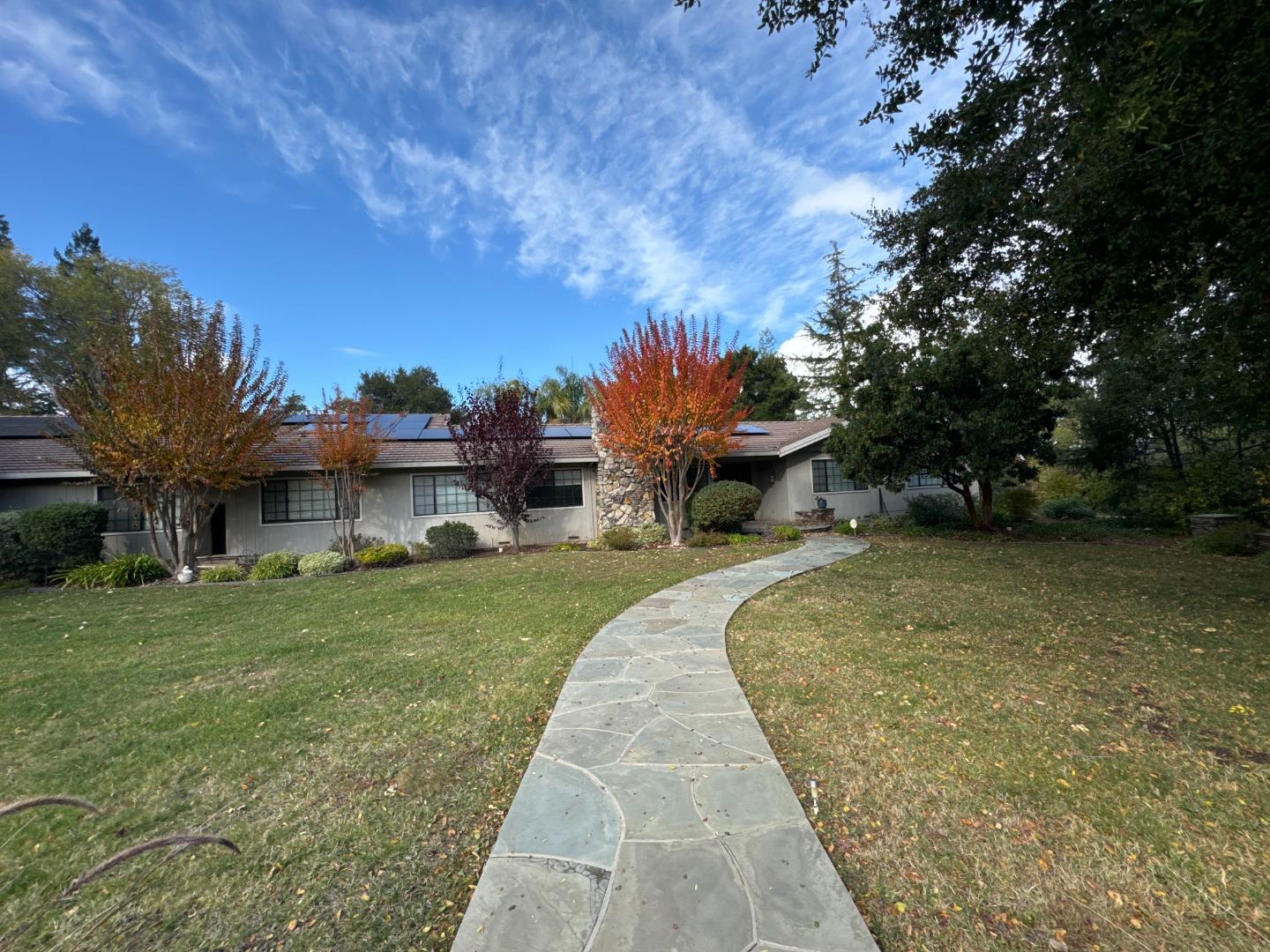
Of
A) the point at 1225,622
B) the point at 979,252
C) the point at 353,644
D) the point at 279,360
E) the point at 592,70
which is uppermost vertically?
the point at 592,70

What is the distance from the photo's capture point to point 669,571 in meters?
8.62

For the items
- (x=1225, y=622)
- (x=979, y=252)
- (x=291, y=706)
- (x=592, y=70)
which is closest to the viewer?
(x=291, y=706)

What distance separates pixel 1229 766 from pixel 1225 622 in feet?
11.7

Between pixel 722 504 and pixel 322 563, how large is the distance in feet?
28.8

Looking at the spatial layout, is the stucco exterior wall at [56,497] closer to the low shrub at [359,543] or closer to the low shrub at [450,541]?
the low shrub at [359,543]

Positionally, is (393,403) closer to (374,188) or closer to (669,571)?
(374,188)

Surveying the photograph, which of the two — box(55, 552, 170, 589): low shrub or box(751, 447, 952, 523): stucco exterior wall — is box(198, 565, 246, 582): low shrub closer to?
box(55, 552, 170, 589): low shrub

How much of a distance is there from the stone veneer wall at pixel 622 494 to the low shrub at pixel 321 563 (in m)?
6.08

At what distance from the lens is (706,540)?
11.7 m

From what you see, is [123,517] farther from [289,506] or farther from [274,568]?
[274,568]

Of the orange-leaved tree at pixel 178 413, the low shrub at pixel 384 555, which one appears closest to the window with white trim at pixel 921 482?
the low shrub at pixel 384 555

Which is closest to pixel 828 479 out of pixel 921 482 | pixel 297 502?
pixel 921 482

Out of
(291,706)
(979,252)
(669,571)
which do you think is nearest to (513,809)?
(291,706)

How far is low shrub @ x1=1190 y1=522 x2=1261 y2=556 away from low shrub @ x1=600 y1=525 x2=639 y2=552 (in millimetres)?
10603
